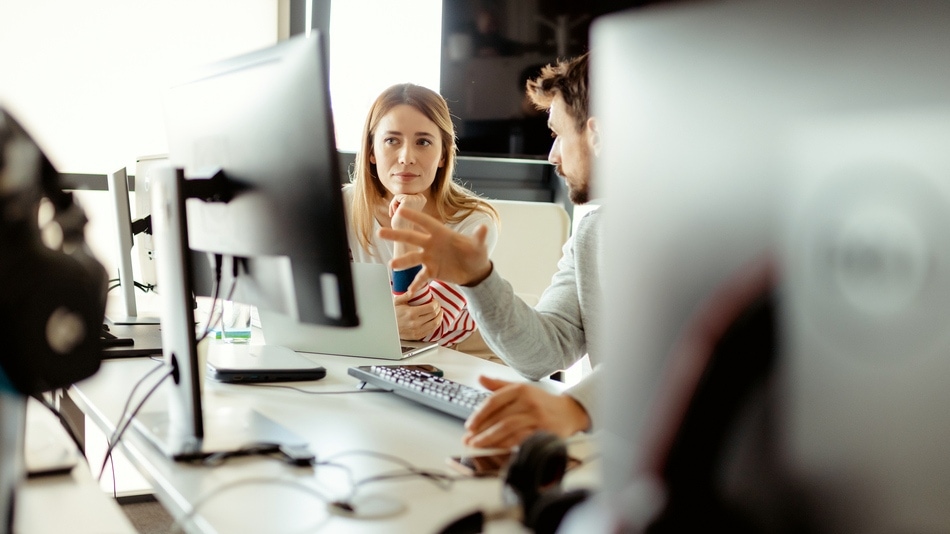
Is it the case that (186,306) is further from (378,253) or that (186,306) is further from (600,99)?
(378,253)

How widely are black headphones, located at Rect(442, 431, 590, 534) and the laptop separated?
2.40ft

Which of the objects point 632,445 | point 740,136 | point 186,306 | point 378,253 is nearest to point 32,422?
point 186,306

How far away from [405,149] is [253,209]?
123 cm

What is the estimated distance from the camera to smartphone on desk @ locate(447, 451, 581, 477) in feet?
2.90

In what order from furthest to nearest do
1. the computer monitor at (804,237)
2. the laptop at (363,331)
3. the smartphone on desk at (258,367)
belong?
the laptop at (363,331) → the smartphone on desk at (258,367) → the computer monitor at (804,237)

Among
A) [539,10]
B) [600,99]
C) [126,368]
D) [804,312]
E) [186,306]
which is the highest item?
[539,10]

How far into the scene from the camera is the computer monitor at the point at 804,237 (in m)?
0.33

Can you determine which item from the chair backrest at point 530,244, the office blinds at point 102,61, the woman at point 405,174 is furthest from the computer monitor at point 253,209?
the office blinds at point 102,61

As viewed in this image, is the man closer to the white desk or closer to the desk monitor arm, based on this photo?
the desk monitor arm

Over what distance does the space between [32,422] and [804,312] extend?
1.00 m

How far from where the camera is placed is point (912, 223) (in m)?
0.33

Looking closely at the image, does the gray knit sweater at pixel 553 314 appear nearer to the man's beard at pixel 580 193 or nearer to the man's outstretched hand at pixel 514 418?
the man's beard at pixel 580 193

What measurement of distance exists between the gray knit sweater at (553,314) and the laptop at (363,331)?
8.0 inches

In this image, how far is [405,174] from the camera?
221 centimetres
